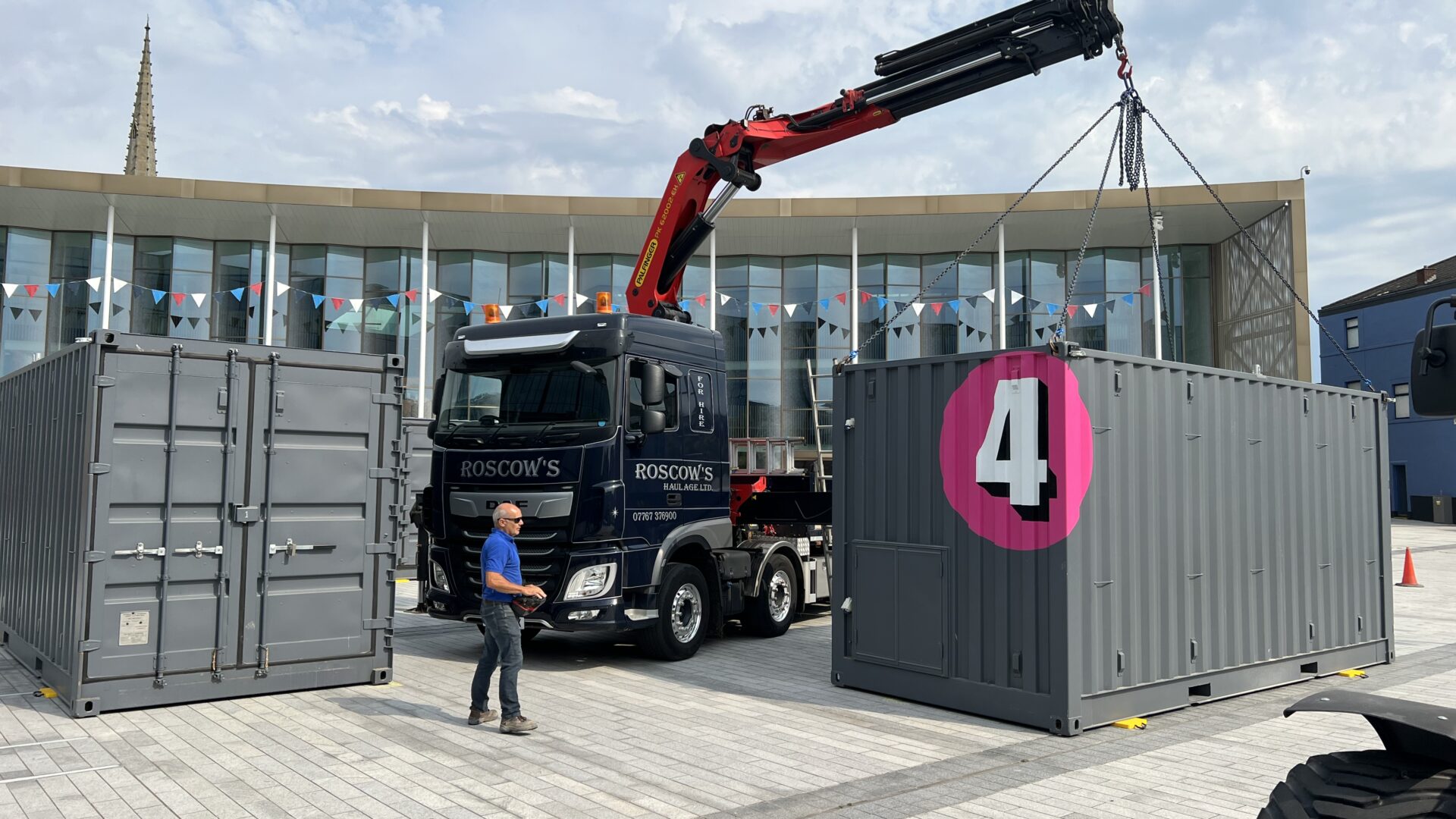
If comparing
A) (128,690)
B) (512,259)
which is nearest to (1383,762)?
(128,690)

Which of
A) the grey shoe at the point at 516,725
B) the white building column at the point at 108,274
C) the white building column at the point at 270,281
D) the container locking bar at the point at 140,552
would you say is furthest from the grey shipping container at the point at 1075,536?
the white building column at the point at 108,274

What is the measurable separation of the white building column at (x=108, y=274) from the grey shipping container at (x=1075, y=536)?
24.1m

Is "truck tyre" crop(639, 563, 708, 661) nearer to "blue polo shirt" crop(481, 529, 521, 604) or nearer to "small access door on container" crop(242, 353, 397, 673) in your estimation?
"small access door on container" crop(242, 353, 397, 673)

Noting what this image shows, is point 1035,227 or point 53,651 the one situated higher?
point 1035,227

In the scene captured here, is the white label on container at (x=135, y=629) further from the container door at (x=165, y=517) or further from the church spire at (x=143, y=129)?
the church spire at (x=143, y=129)

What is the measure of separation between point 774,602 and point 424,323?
1844 cm

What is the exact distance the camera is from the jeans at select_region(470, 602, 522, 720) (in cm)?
773

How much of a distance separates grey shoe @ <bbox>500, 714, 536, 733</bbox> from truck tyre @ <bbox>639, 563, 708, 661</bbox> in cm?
290

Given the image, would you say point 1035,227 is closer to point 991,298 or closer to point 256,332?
point 991,298

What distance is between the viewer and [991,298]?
30594 millimetres

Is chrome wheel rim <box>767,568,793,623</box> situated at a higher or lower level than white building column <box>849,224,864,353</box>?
lower

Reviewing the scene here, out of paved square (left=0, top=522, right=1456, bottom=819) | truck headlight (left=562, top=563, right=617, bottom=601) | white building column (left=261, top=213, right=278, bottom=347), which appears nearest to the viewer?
paved square (left=0, top=522, right=1456, bottom=819)

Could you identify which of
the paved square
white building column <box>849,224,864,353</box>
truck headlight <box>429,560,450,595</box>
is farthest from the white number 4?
white building column <box>849,224,864,353</box>

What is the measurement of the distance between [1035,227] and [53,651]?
85.2ft
